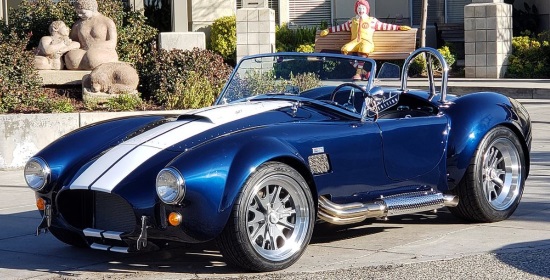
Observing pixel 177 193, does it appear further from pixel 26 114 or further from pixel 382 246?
pixel 26 114

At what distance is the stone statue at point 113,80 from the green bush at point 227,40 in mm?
8632

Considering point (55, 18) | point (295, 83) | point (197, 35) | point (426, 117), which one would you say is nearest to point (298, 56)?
point (295, 83)

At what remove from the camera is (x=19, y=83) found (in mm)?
13203

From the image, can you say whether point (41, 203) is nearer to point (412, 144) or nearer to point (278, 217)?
point (278, 217)

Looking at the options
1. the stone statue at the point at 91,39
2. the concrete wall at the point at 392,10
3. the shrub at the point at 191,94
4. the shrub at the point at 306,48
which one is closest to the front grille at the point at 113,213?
the shrub at the point at 191,94

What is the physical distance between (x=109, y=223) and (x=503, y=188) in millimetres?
3123

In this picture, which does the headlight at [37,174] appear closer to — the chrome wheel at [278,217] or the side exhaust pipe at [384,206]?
the chrome wheel at [278,217]

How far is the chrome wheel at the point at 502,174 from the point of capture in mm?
7258

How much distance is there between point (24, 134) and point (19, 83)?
2.33m

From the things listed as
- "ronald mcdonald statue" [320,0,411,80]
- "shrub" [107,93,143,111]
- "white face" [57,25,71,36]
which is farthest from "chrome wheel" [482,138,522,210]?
"ronald mcdonald statue" [320,0,411,80]

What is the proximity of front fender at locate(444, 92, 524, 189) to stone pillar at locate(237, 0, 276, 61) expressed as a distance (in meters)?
13.8

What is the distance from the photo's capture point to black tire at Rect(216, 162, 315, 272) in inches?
223

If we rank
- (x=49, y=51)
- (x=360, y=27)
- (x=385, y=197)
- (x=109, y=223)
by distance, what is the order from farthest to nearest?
(x=360, y=27), (x=49, y=51), (x=385, y=197), (x=109, y=223)

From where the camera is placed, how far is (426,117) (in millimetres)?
6938
